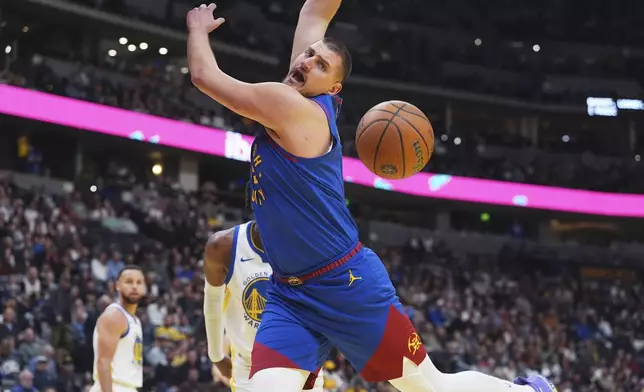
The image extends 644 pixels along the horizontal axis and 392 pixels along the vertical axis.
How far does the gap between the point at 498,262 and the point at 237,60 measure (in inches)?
371

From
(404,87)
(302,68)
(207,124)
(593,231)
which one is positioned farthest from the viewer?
(593,231)

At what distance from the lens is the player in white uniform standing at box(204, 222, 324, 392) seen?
5742mm

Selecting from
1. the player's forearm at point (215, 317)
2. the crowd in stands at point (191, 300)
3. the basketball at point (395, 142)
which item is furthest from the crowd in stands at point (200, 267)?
the basketball at point (395, 142)

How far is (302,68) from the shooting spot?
4.29 metres

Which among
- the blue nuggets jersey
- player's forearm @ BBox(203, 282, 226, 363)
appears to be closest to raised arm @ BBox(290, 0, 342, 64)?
the blue nuggets jersey

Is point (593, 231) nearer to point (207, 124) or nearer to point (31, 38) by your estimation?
point (207, 124)

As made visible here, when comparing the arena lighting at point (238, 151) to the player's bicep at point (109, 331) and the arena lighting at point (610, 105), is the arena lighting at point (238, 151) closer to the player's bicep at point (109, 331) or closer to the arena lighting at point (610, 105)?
the arena lighting at point (610, 105)

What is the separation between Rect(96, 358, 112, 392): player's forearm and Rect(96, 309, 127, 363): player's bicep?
0.16 ft

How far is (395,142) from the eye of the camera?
15.0 ft

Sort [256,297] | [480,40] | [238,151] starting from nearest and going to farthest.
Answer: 1. [256,297]
2. [238,151]
3. [480,40]

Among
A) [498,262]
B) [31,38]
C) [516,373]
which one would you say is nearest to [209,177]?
[31,38]

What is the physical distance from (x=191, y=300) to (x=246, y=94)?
11.8m

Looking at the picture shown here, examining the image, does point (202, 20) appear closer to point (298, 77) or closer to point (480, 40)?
point (298, 77)

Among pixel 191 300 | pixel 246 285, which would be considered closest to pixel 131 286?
pixel 246 285
